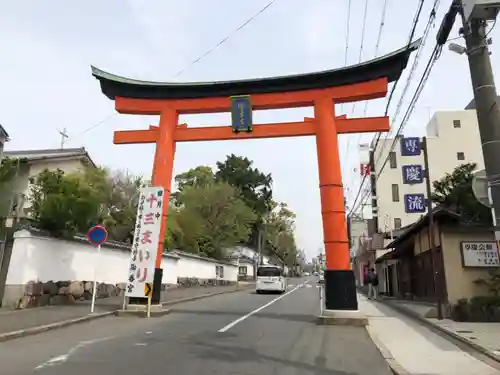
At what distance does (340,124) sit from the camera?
46.9 feet

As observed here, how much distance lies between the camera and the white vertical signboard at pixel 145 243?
13.8m

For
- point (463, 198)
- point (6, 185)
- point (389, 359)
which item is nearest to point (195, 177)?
point (463, 198)

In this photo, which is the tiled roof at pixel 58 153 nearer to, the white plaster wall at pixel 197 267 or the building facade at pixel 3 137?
the white plaster wall at pixel 197 267

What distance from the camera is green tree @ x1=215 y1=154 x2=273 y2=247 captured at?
6172 cm

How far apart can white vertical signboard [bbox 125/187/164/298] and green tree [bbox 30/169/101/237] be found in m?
3.09

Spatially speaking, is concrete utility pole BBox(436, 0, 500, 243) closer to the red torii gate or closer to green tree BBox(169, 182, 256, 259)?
the red torii gate

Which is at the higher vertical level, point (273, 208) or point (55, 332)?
point (273, 208)

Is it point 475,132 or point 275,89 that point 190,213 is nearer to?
point 275,89

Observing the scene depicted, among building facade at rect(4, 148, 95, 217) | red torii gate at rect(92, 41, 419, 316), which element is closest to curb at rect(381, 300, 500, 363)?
red torii gate at rect(92, 41, 419, 316)

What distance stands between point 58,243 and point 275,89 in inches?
393

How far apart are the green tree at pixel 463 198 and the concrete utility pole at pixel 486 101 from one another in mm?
7665

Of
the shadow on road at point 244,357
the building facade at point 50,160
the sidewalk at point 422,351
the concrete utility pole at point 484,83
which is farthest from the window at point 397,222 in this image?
the concrete utility pole at point 484,83

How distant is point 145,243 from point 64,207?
11.8ft

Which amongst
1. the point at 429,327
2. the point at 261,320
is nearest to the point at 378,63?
the point at 429,327
